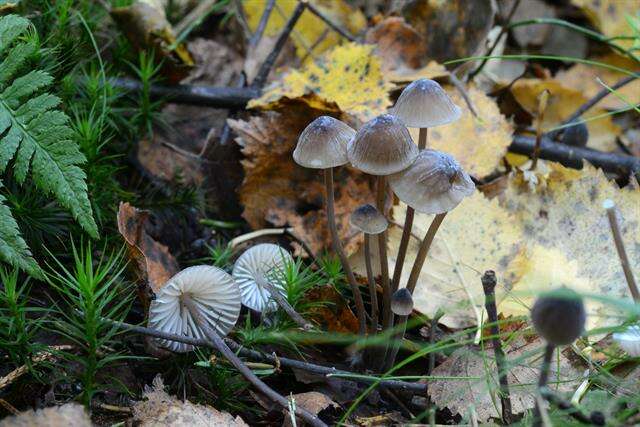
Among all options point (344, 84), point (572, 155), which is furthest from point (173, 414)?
point (572, 155)

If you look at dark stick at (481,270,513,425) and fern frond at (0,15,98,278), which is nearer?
dark stick at (481,270,513,425)

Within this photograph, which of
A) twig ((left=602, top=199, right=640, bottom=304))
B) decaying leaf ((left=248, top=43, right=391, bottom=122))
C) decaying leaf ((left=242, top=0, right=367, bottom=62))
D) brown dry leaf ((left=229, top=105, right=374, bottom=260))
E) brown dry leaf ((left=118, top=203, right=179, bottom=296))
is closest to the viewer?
twig ((left=602, top=199, right=640, bottom=304))

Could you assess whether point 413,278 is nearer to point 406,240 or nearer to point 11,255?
point 406,240

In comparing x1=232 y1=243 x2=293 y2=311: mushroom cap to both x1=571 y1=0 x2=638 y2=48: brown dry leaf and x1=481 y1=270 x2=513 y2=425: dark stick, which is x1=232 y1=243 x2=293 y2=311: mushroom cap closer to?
x1=481 y1=270 x2=513 y2=425: dark stick

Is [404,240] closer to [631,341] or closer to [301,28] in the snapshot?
[631,341]

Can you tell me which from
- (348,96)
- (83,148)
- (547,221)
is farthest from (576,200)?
(83,148)

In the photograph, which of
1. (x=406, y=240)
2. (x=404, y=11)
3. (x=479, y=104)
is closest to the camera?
(x=406, y=240)

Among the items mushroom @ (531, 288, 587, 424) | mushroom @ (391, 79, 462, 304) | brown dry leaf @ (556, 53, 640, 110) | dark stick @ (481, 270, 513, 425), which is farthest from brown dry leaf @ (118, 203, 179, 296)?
brown dry leaf @ (556, 53, 640, 110)

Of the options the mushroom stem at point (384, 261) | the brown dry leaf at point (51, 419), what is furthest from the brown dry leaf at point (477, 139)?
the brown dry leaf at point (51, 419)
